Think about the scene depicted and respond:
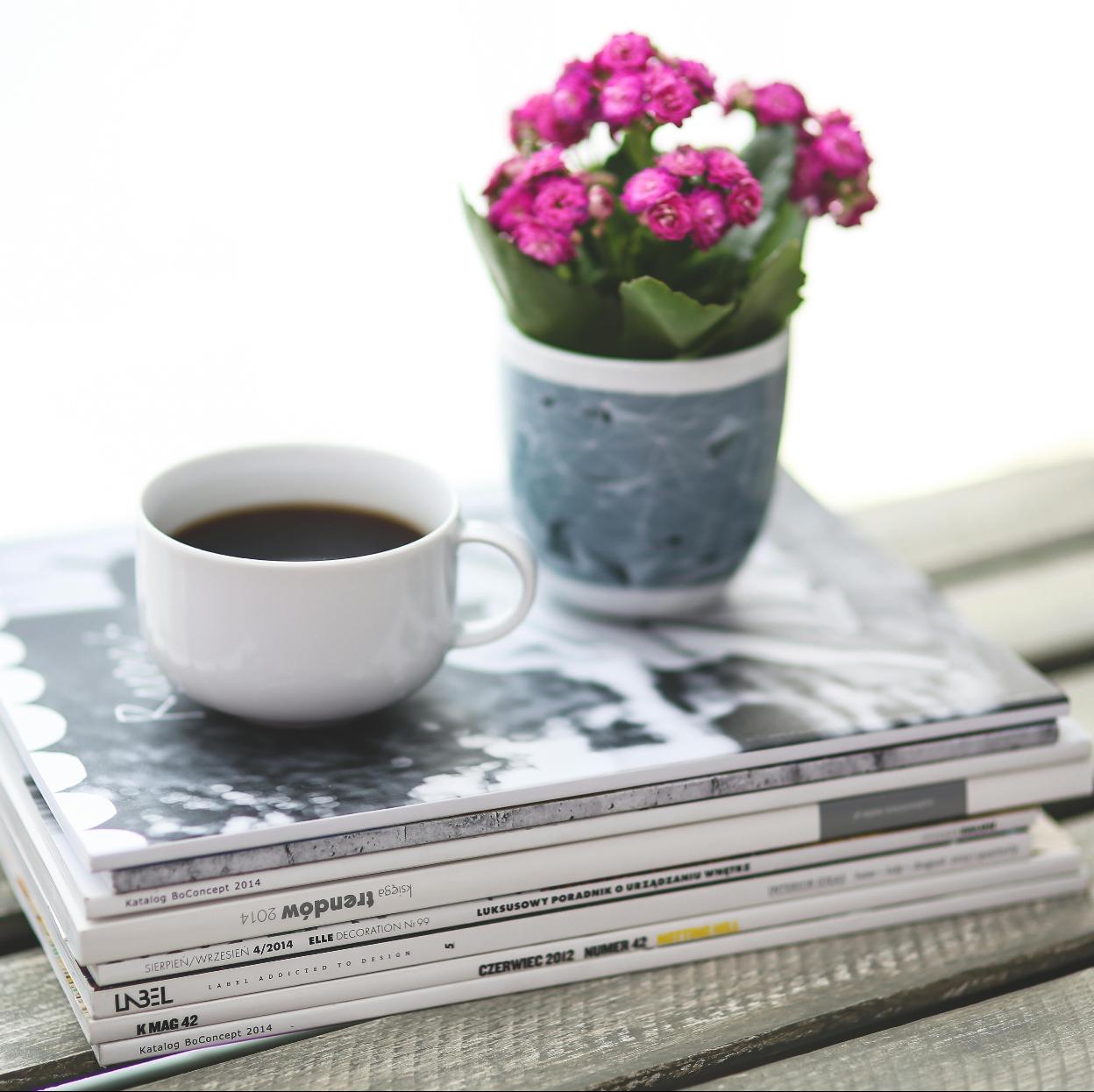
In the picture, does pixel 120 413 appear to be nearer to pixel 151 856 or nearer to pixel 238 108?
pixel 238 108

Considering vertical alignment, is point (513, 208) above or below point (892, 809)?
above

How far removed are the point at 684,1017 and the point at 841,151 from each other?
1.56ft

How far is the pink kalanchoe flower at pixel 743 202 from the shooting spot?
0.74 meters

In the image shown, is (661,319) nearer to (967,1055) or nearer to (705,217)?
(705,217)

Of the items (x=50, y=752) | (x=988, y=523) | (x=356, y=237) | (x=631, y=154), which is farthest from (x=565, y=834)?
(x=356, y=237)

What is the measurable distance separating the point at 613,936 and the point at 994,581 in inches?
19.7

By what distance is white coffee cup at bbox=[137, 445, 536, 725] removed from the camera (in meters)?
0.67

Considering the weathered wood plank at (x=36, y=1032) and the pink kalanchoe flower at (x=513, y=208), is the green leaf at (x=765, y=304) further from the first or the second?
the weathered wood plank at (x=36, y=1032)

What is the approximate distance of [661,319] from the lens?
2.51 ft

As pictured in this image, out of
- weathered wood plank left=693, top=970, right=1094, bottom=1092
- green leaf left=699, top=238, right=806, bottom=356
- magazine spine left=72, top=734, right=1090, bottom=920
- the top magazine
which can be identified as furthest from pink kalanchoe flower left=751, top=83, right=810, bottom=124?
weathered wood plank left=693, top=970, right=1094, bottom=1092

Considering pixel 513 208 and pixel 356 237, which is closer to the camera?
pixel 513 208

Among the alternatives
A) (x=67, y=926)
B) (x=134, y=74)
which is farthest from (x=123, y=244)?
(x=67, y=926)

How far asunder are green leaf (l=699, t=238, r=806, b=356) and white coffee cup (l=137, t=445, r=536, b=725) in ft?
0.55

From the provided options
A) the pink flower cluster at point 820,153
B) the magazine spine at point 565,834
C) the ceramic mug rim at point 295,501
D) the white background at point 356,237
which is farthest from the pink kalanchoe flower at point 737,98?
the white background at point 356,237
